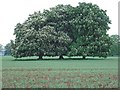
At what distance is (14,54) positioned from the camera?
5984 cm

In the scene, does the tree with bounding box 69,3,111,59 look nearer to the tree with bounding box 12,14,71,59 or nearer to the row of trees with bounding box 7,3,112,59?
the row of trees with bounding box 7,3,112,59

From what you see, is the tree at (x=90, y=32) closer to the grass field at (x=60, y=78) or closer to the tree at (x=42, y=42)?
the tree at (x=42, y=42)

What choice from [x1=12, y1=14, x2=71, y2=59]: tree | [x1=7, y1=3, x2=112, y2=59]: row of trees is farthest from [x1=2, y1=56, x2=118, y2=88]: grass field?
[x1=7, y1=3, x2=112, y2=59]: row of trees

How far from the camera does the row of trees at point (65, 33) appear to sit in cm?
5800

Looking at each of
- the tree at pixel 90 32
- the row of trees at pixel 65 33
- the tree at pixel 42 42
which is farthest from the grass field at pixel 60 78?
the tree at pixel 90 32

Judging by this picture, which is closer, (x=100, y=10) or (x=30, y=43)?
(x=30, y=43)

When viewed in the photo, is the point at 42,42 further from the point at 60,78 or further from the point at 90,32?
the point at 60,78

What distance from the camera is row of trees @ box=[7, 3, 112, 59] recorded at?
190ft

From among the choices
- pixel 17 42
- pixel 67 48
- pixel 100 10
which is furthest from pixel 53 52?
pixel 100 10

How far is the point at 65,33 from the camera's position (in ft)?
203

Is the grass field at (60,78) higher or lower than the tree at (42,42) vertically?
lower

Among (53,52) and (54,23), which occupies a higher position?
(54,23)

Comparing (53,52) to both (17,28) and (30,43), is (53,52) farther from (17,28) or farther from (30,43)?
(17,28)

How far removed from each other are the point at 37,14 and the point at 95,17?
960 cm
